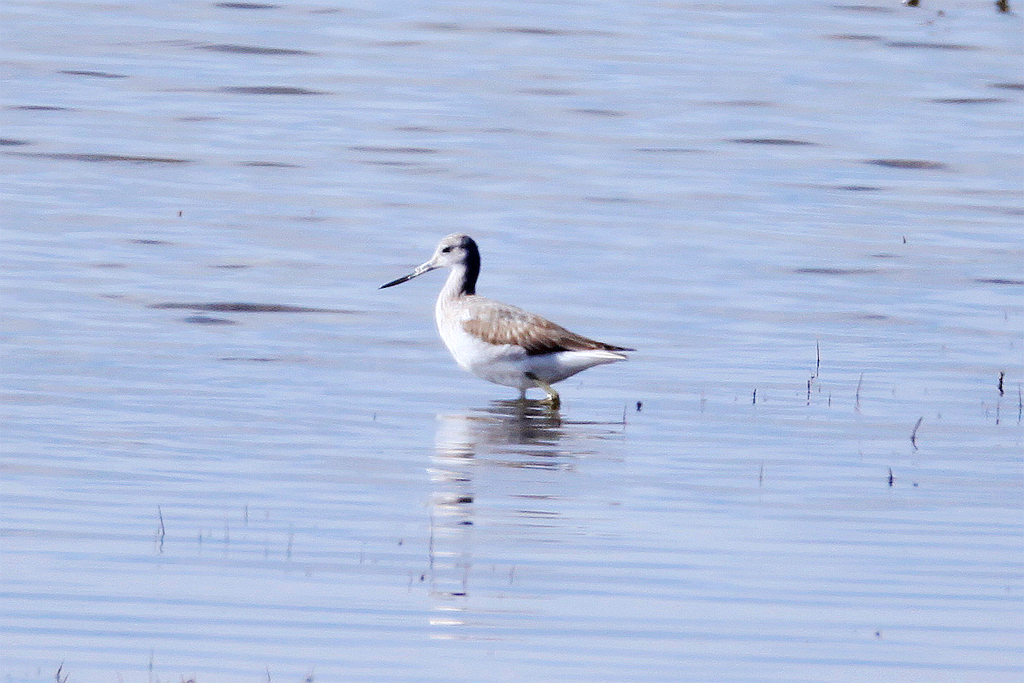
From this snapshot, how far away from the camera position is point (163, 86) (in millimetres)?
27562

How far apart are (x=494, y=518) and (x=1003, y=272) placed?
391 inches

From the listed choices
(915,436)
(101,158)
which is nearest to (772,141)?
(101,158)

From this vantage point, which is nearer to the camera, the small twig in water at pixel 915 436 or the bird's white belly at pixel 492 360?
the small twig in water at pixel 915 436

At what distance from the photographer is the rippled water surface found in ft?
24.2

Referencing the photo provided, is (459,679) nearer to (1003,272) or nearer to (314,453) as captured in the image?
(314,453)

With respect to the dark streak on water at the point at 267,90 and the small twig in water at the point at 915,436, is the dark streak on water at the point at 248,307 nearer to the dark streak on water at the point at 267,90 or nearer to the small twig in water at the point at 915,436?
the small twig in water at the point at 915,436

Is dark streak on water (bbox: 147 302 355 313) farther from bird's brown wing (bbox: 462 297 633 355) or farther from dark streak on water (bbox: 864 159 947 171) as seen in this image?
dark streak on water (bbox: 864 159 947 171)

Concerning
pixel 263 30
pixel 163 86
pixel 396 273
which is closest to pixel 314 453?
pixel 396 273

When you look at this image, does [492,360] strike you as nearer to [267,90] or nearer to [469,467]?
[469,467]

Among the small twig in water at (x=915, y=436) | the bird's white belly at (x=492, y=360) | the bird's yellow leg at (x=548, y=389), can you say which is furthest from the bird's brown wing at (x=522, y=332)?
the small twig in water at (x=915, y=436)

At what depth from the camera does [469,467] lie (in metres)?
10.4

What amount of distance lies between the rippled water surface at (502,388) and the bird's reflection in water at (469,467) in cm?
3

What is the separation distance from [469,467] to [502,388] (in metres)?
3.40

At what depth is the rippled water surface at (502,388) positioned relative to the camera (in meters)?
7.39
